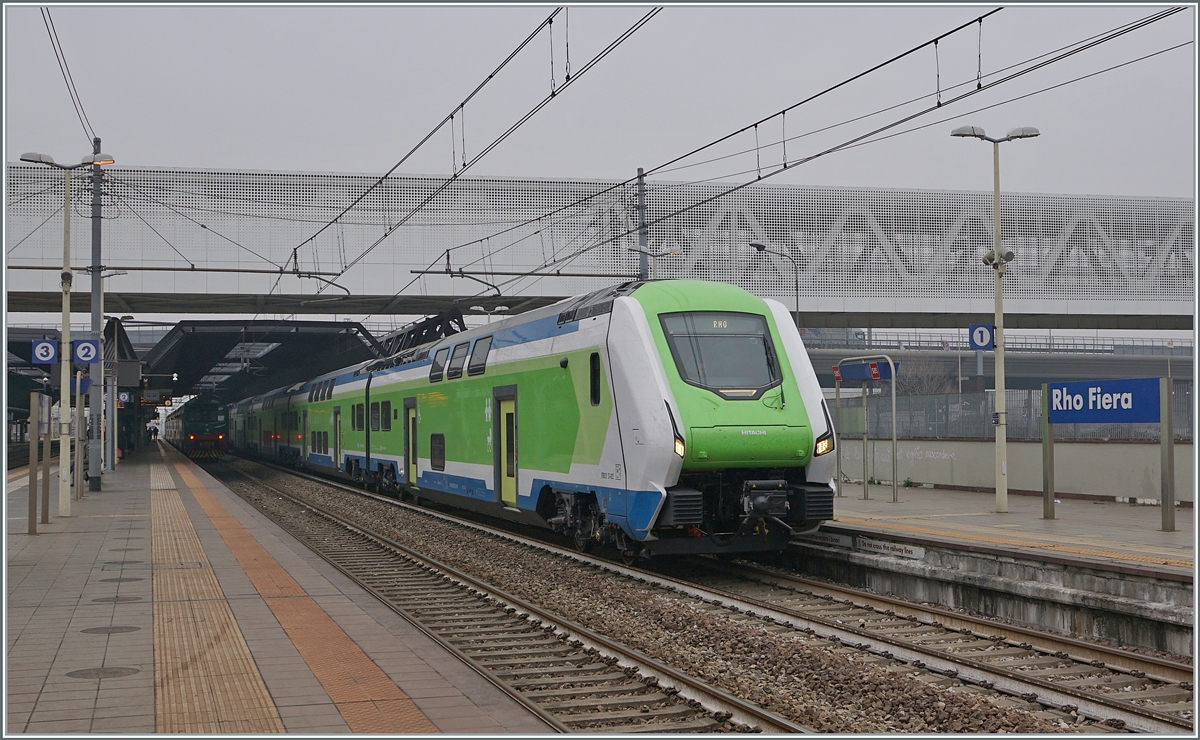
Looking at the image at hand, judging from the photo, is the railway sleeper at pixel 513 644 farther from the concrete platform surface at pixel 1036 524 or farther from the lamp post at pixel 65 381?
the lamp post at pixel 65 381

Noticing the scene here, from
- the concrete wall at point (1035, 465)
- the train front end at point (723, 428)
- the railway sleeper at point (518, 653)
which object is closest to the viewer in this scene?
the railway sleeper at point (518, 653)

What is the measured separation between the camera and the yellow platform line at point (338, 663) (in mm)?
6699

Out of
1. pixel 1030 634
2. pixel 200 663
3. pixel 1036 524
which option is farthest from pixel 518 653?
pixel 1036 524

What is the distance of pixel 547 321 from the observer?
15.4m

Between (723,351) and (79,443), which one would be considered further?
(79,443)

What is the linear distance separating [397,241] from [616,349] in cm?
3123

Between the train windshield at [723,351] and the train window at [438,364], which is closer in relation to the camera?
the train windshield at [723,351]

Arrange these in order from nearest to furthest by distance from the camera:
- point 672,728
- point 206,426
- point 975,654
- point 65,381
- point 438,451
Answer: point 672,728
point 975,654
point 65,381
point 438,451
point 206,426

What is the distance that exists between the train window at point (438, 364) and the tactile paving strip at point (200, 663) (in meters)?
6.86

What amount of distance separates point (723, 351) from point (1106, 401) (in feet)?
24.0

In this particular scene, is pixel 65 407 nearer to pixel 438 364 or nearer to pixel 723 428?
pixel 438 364

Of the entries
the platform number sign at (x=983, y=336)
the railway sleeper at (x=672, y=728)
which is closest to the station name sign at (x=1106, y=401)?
the platform number sign at (x=983, y=336)

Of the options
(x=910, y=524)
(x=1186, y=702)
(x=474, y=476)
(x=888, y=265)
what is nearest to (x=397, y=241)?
(x=888, y=265)

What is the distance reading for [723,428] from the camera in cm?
1237
